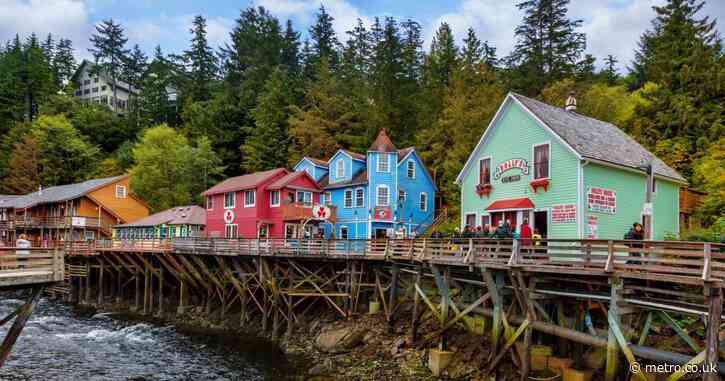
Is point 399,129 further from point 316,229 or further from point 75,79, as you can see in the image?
point 75,79

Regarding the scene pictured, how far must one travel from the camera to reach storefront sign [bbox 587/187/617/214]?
19.6 m

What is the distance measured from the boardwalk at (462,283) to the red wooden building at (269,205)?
498 centimetres

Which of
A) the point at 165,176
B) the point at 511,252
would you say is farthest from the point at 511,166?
the point at 165,176

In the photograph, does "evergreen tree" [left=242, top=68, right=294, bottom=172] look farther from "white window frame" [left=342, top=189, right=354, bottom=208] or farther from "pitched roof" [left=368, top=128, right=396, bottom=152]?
"pitched roof" [left=368, top=128, right=396, bottom=152]

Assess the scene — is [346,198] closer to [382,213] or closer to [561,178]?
[382,213]

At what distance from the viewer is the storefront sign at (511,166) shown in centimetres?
2163

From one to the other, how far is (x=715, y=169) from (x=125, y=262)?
3986 centimetres

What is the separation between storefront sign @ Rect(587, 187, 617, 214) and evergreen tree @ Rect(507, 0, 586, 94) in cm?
2353

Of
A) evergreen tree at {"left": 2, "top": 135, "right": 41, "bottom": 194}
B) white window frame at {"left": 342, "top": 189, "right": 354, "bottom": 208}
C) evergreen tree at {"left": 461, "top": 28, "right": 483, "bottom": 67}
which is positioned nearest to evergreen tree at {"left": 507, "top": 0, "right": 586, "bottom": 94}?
evergreen tree at {"left": 461, "top": 28, "right": 483, "bottom": 67}

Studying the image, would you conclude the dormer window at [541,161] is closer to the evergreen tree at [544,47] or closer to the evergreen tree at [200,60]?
the evergreen tree at [544,47]

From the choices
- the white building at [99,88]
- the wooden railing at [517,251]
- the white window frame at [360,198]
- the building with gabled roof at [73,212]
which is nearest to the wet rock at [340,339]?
the wooden railing at [517,251]

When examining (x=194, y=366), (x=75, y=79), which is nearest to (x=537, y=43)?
(x=194, y=366)

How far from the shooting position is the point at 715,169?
1048 inches

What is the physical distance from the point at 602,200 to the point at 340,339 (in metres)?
12.5
